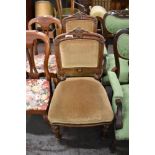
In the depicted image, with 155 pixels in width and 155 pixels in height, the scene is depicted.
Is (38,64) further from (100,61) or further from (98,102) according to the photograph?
(98,102)

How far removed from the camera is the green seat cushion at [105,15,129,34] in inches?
79.4

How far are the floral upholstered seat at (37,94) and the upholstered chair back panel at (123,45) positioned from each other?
0.50 meters

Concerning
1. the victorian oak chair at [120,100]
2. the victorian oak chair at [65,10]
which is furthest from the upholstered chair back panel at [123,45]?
the victorian oak chair at [65,10]

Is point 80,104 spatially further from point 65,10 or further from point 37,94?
point 65,10

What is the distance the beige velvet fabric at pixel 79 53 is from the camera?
4.98ft

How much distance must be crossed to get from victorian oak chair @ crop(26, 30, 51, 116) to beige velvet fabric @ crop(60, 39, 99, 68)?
121mm

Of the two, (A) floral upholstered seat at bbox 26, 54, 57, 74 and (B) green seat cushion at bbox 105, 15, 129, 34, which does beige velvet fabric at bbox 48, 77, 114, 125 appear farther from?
(B) green seat cushion at bbox 105, 15, 129, 34

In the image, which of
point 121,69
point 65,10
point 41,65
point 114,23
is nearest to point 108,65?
point 121,69

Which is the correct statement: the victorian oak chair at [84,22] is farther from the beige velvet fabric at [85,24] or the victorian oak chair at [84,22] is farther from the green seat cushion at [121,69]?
the green seat cushion at [121,69]

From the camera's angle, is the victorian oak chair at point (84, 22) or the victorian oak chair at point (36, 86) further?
the victorian oak chair at point (84, 22)

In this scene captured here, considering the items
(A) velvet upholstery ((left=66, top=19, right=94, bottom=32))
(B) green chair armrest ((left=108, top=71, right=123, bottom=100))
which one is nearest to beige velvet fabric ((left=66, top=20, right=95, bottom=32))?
(A) velvet upholstery ((left=66, top=19, right=94, bottom=32))

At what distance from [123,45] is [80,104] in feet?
1.41
